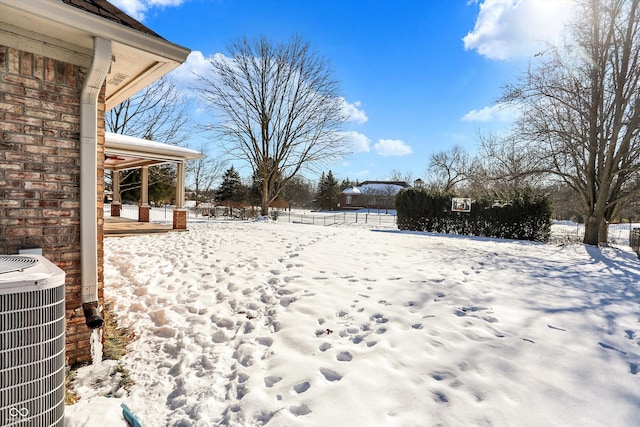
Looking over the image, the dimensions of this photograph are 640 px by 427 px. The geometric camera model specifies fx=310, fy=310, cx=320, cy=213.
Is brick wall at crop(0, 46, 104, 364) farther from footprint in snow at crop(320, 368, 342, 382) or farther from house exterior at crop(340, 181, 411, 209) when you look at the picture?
house exterior at crop(340, 181, 411, 209)

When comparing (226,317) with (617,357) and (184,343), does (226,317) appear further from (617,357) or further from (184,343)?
(617,357)

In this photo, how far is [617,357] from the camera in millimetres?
2627

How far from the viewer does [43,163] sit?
102 inches

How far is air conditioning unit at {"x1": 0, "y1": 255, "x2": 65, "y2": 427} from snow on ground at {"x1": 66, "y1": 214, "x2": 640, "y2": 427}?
535 millimetres

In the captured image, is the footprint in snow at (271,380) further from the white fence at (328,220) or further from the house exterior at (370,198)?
the house exterior at (370,198)

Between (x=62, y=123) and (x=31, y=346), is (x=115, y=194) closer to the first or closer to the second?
(x=62, y=123)

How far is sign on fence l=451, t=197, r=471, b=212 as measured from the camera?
13859 mm

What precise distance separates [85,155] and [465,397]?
3.66 metres

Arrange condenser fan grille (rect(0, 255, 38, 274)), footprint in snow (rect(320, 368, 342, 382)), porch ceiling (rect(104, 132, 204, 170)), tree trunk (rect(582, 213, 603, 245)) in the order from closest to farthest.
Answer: condenser fan grille (rect(0, 255, 38, 274)), footprint in snow (rect(320, 368, 342, 382)), porch ceiling (rect(104, 132, 204, 170)), tree trunk (rect(582, 213, 603, 245))

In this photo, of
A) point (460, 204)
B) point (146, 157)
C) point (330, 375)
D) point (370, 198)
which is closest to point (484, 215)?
point (460, 204)

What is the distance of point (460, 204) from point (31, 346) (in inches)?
579

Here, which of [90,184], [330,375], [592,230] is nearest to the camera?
[330,375]

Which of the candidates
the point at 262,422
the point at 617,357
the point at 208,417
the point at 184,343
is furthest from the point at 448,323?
the point at 184,343

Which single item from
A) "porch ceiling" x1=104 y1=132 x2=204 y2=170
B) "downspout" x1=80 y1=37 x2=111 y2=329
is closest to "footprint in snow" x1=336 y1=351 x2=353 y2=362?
"downspout" x1=80 y1=37 x2=111 y2=329
